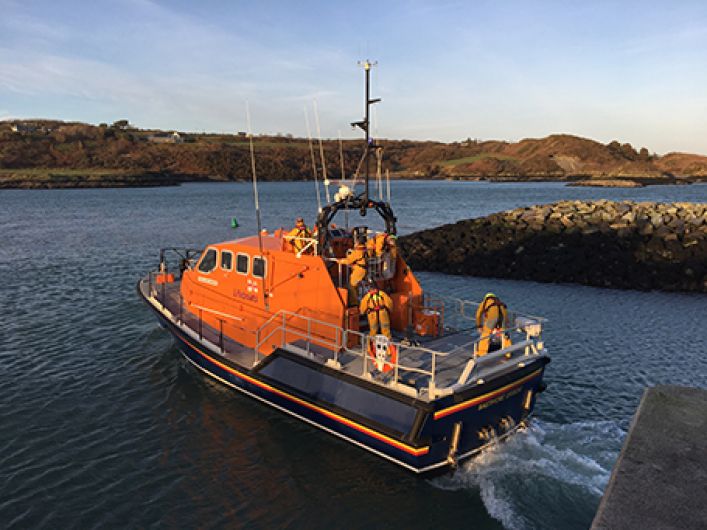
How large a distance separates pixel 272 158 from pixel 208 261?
450 ft

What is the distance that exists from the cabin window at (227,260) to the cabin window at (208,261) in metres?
0.33

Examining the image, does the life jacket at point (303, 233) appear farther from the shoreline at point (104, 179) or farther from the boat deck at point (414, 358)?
the shoreline at point (104, 179)

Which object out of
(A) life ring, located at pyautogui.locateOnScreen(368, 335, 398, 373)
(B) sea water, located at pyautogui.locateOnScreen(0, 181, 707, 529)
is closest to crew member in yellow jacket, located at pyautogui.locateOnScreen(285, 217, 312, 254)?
(A) life ring, located at pyautogui.locateOnScreen(368, 335, 398, 373)

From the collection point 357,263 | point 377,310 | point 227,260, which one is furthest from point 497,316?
point 227,260

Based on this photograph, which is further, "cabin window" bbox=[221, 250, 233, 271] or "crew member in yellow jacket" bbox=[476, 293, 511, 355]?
"cabin window" bbox=[221, 250, 233, 271]

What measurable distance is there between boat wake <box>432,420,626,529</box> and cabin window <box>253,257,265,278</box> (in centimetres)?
524

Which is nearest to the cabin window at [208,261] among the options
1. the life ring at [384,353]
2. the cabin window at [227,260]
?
the cabin window at [227,260]

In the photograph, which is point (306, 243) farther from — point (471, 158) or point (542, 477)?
point (471, 158)

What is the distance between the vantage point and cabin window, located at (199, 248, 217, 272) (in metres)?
11.5

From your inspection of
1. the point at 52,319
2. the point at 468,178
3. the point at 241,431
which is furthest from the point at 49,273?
the point at 468,178

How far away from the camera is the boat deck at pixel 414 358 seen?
7945 millimetres

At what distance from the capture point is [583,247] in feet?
80.7

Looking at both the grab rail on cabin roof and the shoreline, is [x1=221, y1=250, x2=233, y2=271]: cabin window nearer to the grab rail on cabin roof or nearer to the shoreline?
the grab rail on cabin roof

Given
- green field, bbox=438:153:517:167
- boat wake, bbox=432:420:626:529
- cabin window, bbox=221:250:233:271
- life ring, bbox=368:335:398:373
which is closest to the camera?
boat wake, bbox=432:420:626:529
